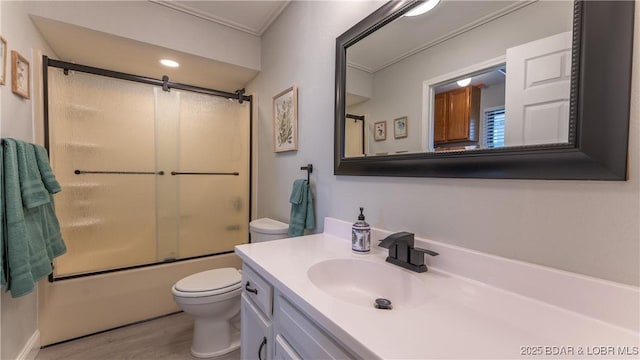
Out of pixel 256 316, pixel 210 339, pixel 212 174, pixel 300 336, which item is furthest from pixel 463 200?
pixel 212 174

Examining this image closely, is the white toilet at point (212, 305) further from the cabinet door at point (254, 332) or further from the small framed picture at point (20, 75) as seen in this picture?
the small framed picture at point (20, 75)

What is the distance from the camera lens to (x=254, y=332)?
43.4 inches

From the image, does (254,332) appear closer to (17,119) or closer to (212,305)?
(212,305)

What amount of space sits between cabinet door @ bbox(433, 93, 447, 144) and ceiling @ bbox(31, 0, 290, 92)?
1543 mm

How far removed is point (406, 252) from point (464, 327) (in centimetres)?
36

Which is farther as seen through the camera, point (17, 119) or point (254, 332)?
point (17, 119)

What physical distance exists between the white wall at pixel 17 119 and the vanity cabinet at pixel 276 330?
1.30 metres

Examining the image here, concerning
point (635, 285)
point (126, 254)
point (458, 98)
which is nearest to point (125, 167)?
point (126, 254)

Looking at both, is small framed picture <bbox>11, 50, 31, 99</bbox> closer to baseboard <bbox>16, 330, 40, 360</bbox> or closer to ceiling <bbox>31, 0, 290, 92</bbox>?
ceiling <bbox>31, 0, 290, 92</bbox>

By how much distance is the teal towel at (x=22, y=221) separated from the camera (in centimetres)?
121

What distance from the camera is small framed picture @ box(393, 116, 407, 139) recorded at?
1073 millimetres

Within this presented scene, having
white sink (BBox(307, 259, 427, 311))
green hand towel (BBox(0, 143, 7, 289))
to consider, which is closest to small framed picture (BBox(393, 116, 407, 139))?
white sink (BBox(307, 259, 427, 311))

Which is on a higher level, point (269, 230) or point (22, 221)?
point (22, 221)

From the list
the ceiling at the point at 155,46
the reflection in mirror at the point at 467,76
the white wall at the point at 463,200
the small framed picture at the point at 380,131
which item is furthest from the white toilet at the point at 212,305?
the ceiling at the point at 155,46
